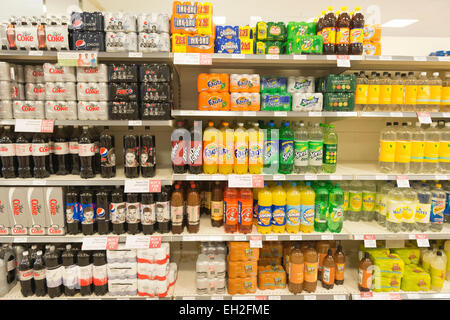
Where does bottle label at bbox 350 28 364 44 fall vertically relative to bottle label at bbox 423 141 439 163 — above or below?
above

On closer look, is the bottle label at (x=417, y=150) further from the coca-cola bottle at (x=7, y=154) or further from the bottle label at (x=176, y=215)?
the coca-cola bottle at (x=7, y=154)

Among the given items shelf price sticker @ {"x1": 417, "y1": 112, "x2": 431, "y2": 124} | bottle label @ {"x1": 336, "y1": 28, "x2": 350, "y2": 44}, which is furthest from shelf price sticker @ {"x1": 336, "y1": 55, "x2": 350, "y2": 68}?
shelf price sticker @ {"x1": 417, "y1": 112, "x2": 431, "y2": 124}

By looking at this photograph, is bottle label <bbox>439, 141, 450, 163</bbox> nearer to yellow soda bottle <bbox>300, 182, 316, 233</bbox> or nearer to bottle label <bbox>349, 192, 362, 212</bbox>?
bottle label <bbox>349, 192, 362, 212</bbox>

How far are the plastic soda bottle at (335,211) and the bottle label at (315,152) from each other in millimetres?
315

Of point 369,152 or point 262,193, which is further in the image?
point 369,152

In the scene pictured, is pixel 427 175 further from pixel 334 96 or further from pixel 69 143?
pixel 69 143

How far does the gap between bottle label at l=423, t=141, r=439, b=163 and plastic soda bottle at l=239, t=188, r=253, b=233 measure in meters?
1.62

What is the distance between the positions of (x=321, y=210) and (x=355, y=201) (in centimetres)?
46

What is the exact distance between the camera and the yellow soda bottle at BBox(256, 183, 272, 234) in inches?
88.7

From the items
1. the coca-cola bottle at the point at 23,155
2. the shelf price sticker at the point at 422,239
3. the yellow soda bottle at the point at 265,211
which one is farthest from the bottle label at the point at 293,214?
the coca-cola bottle at the point at 23,155

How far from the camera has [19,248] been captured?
7.74ft

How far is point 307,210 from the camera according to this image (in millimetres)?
2275
